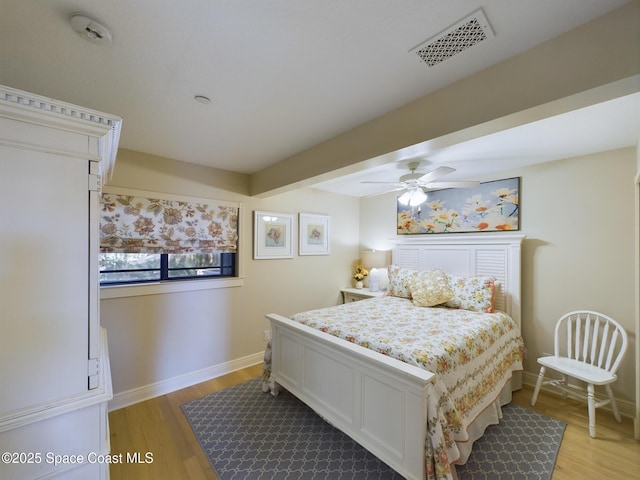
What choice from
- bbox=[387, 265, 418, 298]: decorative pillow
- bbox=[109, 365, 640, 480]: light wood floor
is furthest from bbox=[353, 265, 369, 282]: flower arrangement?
bbox=[109, 365, 640, 480]: light wood floor

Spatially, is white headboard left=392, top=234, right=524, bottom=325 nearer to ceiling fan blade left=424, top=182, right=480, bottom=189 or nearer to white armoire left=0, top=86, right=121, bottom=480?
ceiling fan blade left=424, top=182, right=480, bottom=189

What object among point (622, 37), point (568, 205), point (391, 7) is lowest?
point (568, 205)

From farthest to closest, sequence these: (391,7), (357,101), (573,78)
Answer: (357,101) → (573,78) → (391,7)

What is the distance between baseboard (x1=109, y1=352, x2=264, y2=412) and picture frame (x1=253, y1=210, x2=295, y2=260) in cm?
129

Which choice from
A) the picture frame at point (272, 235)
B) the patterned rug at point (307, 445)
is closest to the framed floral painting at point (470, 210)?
the picture frame at point (272, 235)

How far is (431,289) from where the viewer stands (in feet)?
A: 10.1

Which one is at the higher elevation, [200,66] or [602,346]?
[200,66]

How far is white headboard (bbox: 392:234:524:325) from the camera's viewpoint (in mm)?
2912

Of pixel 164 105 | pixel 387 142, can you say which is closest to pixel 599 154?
pixel 387 142

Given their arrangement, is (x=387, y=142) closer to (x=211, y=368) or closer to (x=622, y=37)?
(x=622, y=37)

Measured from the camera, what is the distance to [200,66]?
53.0 inches

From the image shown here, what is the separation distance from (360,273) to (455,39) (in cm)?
358

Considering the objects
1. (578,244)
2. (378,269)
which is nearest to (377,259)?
(378,269)

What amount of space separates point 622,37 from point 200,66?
1.78 m
